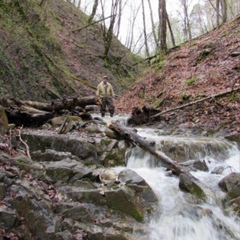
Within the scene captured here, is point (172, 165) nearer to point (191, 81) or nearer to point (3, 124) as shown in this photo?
point (3, 124)

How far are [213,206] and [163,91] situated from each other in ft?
30.8

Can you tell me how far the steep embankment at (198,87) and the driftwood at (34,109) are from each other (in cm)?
326

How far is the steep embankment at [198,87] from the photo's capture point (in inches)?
383

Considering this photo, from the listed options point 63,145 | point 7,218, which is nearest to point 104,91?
point 63,145

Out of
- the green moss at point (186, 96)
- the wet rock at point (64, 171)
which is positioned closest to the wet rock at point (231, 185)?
the wet rock at point (64, 171)

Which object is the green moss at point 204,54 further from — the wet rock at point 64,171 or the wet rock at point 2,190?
the wet rock at point 2,190

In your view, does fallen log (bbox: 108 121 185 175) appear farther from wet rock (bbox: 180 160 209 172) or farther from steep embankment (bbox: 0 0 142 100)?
steep embankment (bbox: 0 0 142 100)

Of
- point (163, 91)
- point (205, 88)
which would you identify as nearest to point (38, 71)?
point (163, 91)

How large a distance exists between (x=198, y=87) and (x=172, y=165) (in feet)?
22.6

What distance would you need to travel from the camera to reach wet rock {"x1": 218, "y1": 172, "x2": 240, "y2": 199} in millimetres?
5270

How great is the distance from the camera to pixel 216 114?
970cm

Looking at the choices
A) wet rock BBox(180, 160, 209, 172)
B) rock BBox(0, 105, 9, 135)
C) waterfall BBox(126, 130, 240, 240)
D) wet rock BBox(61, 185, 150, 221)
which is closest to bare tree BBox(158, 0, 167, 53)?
wet rock BBox(180, 160, 209, 172)

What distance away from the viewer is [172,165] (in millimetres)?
6164

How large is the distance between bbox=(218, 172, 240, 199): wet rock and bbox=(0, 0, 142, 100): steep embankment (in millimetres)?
7183
